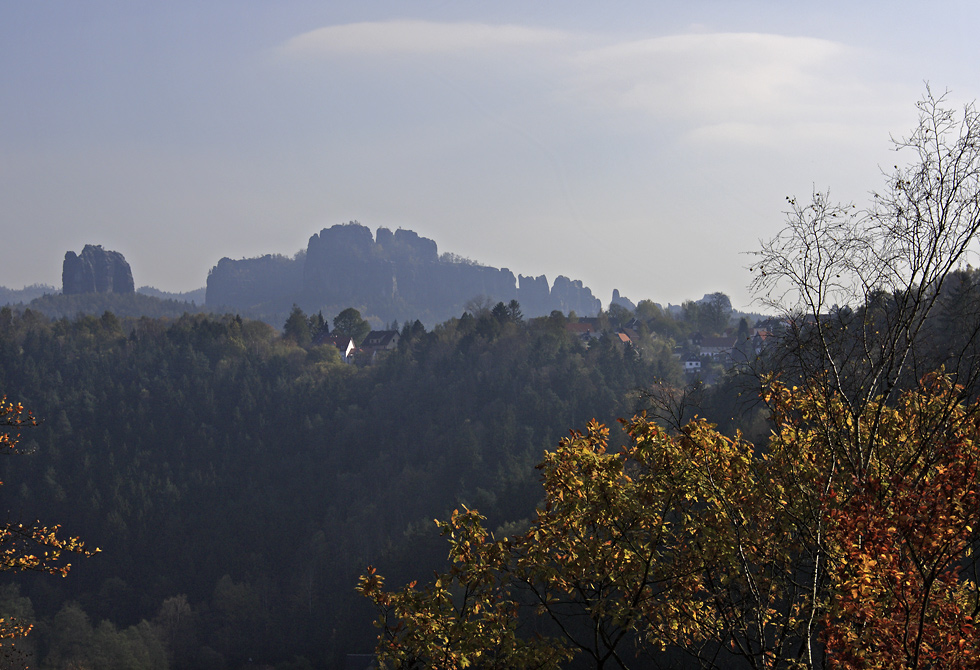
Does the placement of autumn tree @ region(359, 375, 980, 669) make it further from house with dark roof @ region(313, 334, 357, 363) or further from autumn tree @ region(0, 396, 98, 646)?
house with dark roof @ region(313, 334, 357, 363)

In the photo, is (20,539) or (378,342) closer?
(20,539)

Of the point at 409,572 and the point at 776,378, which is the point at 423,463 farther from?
the point at 776,378

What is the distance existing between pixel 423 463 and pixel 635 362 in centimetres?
2166

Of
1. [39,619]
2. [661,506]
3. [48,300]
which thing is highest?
[48,300]

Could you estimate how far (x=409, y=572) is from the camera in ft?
145

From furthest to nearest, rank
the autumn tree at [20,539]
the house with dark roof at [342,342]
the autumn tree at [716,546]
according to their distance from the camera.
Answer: the house with dark roof at [342,342] → the autumn tree at [20,539] → the autumn tree at [716,546]

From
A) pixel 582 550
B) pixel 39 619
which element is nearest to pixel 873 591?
pixel 582 550

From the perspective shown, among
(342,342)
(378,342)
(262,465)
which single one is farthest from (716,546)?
(378,342)

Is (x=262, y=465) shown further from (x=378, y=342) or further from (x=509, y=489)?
(x=378, y=342)

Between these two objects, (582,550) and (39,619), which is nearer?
(582,550)

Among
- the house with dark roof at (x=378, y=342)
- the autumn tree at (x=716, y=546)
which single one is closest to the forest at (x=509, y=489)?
the autumn tree at (x=716, y=546)

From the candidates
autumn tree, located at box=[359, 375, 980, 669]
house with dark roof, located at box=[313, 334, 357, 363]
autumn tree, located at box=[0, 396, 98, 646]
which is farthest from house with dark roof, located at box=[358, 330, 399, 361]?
autumn tree, located at box=[359, 375, 980, 669]

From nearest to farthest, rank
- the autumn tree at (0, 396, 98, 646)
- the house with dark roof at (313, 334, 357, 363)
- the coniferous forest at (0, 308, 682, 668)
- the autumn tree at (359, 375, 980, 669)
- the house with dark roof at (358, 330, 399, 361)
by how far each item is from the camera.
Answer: the autumn tree at (359, 375, 980, 669), the autumn tree at (0, 396, 98, 646), the coniferous forest at (0, 308, 682, 668), the house with dark roof at (313, 334, 357, 363), the house with dark roof at (358, 330, 399, 361)

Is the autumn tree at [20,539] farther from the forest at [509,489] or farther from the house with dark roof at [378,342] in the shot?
the house with dark roof at [378,342]
